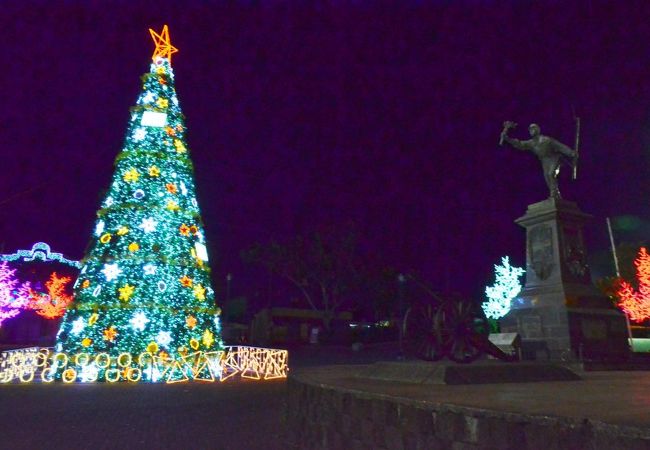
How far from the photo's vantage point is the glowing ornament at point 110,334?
14367mm

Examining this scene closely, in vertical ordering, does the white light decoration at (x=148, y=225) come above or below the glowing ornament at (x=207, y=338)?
above

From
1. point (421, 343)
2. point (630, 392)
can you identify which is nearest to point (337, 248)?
point (421, 343)

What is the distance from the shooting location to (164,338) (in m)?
14.7

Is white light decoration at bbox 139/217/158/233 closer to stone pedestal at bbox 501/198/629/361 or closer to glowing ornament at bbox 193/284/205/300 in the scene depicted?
glowing ornament at bbox 193/284/205/300

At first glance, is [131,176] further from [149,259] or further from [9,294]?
[9,294]

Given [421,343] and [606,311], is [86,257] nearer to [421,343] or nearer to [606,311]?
[421,343]

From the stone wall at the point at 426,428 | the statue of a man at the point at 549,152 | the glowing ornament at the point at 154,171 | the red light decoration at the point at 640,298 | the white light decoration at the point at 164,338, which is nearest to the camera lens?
the stone wall at the point at 426,428

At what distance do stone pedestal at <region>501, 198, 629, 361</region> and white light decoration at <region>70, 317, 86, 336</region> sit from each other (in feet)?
38.9

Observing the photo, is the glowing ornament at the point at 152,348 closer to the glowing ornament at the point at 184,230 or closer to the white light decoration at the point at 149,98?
the glowing ornament at the point at 184,230

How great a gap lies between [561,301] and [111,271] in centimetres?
1242

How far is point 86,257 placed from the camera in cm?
1540

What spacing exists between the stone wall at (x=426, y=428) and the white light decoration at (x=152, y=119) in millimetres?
11779

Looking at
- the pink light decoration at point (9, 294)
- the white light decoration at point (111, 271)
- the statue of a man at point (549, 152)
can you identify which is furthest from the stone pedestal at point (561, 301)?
the pink light decoration at point (9, 294)

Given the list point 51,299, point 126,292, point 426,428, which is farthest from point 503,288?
point 51,299
